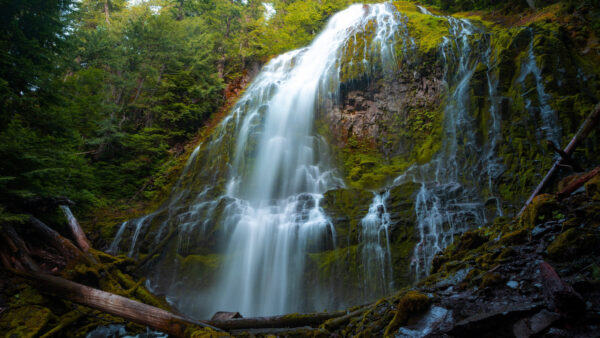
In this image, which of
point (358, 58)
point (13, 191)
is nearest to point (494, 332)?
point (13, 191)

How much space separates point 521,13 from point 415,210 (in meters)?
12.5

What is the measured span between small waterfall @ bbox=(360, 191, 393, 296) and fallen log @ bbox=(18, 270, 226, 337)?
3.91 metres

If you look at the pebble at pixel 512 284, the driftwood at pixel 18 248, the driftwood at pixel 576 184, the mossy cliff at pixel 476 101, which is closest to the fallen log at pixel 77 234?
the driftwood at pixel 18 248

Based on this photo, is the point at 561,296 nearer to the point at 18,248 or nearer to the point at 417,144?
the point at 18,248

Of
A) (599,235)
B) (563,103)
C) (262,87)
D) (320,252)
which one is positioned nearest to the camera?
(599,235)

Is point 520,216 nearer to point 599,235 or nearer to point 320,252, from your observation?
point 599,235

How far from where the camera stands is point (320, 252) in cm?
747

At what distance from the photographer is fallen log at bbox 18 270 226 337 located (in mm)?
3953

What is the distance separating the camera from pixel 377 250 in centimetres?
693

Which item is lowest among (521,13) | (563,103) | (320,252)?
(320,252)

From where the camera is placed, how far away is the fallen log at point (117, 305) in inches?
156

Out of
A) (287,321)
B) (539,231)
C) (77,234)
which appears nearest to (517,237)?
(539,231)

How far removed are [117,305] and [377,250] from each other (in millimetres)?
5303

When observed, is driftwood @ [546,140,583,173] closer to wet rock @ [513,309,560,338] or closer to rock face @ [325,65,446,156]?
wet rock @ [513,309,560,338]
